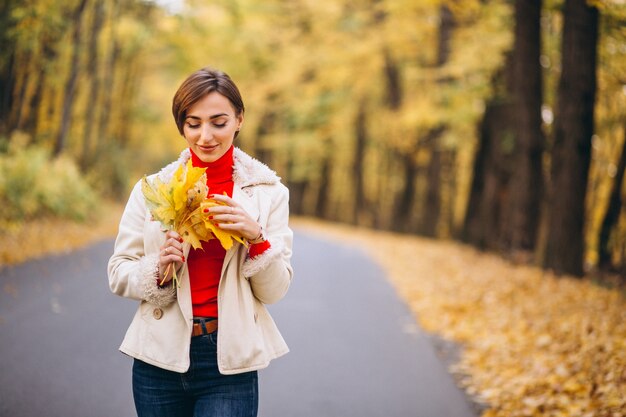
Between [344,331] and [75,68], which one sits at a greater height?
[75,68]

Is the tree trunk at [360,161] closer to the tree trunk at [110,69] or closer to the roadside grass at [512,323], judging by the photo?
the tree trunk at [110,69]

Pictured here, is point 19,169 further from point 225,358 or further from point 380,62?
point 380,62

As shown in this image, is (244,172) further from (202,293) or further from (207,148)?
(202,293)

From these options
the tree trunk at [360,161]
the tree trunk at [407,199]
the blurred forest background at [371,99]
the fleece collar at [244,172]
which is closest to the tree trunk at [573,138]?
the blurred forest background at [371,99]

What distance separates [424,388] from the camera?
20.9 feet

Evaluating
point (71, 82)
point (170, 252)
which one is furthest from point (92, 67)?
point (170, 252)

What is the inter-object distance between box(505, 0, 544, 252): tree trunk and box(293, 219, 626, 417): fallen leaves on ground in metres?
1.25

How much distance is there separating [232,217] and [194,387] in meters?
0.75

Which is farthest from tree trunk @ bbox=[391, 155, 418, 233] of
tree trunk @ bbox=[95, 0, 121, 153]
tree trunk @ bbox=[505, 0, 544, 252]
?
tree trunk @ bbox=[95, 0, 121, 153]

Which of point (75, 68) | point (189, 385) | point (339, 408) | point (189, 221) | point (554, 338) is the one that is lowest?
point (339, 408)

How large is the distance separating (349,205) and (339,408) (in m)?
43.6

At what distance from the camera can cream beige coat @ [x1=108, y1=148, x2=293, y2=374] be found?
260 cm

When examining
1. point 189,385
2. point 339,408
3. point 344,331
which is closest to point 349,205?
point 344,331

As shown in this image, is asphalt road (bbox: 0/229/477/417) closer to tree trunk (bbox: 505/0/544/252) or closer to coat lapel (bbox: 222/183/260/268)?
coat lapel (bbox: 222/183/260/268)
